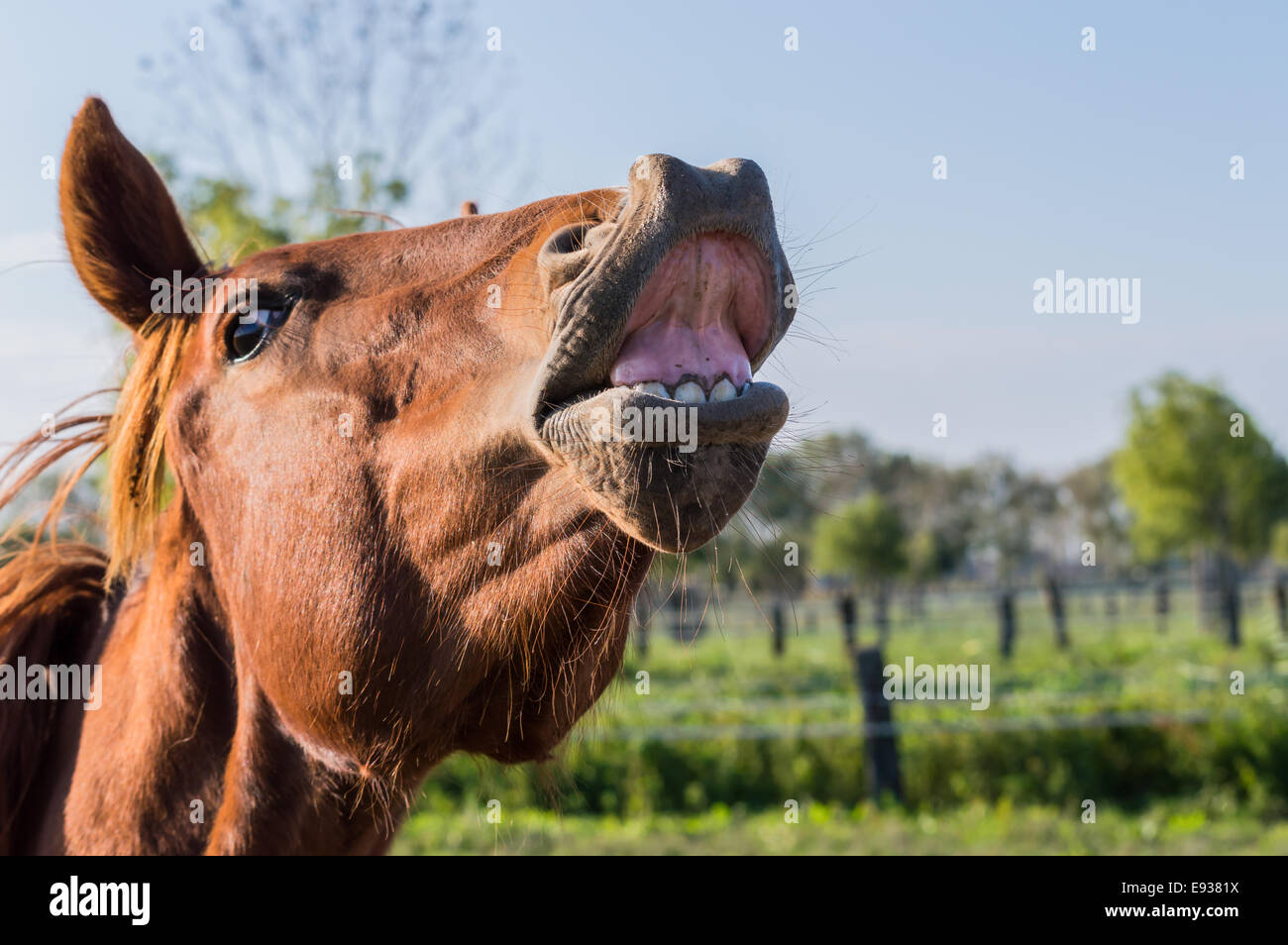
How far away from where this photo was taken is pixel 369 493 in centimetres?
189

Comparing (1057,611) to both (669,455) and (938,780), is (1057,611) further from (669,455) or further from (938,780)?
(669,455)

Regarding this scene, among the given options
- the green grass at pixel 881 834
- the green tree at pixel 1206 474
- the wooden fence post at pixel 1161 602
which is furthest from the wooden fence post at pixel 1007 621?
the green tree at pixel 1206 474

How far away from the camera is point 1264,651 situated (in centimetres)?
1400

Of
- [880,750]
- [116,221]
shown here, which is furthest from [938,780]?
[116,221]

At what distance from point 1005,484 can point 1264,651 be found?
67489mm

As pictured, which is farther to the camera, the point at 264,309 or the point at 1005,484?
the point at 1005,484

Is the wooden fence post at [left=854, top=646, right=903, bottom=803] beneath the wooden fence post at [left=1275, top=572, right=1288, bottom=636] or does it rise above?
beneath

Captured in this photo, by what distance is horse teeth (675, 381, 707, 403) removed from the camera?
4.91 ft

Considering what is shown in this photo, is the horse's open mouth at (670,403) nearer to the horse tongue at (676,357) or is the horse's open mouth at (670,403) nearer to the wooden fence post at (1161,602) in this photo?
the horse tongue at (676,357)

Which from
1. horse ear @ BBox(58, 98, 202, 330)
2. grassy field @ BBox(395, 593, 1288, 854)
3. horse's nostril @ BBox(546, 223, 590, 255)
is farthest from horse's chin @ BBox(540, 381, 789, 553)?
grassy field @ BBox(395, 593, 1288, 854)

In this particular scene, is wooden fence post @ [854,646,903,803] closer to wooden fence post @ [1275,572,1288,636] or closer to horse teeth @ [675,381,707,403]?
horse teeth @ [675,381,707,403]

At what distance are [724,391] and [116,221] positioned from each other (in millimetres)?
1589
